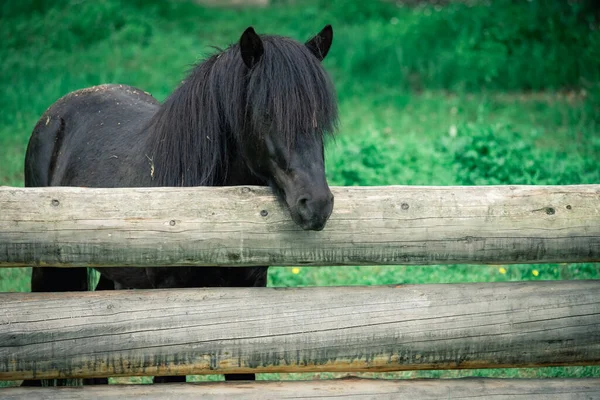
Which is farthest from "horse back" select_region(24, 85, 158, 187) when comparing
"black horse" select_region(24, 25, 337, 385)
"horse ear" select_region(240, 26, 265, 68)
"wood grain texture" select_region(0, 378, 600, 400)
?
"wood grain texture" select_region(0, 378, 600, 400)

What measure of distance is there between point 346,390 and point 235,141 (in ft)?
4.11

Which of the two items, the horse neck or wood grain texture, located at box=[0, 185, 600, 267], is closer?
wood grain texture, located at box=[0, 185, 600, 267]

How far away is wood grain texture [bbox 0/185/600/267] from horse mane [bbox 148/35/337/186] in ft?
1.21

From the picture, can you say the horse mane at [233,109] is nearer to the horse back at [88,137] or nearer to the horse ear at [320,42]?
the horse ear at [320,42]

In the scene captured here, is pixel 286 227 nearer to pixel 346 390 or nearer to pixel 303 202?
pixel 303 202

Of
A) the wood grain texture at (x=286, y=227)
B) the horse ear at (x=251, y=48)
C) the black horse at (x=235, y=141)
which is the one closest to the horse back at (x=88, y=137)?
the black horse at (x=235, y=141)

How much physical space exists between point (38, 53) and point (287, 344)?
10321 millimetres

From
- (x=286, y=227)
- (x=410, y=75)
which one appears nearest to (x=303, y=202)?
(x=286, y=227)

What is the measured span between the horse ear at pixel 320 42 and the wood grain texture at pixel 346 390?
1562 mm

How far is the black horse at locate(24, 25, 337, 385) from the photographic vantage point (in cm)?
297

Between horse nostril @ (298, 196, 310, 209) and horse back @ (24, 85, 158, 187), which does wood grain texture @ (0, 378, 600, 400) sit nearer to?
horse nostril @ (298, 196, 310, 209)

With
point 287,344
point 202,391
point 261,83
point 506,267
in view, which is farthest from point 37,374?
point 506,267

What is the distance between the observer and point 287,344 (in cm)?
278

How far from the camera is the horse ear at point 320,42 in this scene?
135 inches
